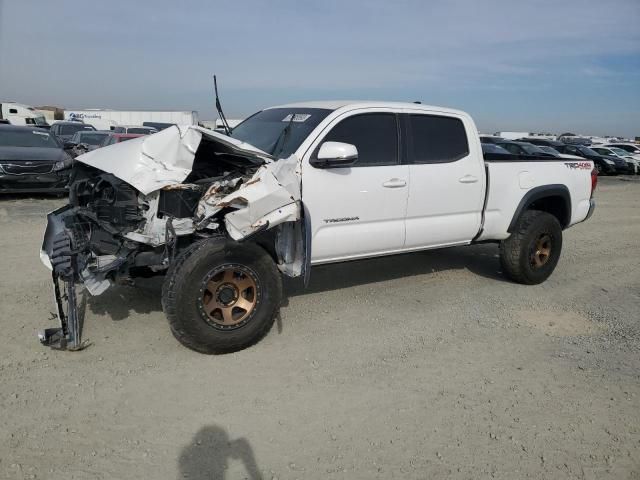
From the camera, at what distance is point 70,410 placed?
3.08 m

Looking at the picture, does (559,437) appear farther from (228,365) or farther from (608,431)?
(228,365)

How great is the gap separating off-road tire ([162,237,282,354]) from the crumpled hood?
55 centimetres

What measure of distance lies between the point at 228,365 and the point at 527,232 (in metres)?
3.65

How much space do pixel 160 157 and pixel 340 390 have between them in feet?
6.85

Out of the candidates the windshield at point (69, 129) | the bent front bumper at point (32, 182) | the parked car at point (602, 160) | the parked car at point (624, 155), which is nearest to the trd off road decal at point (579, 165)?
the bent front bumper at point (32, 182)

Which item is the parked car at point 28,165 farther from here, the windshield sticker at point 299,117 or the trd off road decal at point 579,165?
the trd off road decal at point 579,165

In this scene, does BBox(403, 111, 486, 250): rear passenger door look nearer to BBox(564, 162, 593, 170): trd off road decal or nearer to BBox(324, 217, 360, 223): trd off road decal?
BBox(324, 217, 360, 223): trd off road decal

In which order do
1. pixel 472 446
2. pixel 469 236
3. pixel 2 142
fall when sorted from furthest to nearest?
pixel 2 142
pixel 469 236
pixel 472 446

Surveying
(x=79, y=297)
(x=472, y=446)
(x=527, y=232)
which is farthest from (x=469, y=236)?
(x=79, y=297)

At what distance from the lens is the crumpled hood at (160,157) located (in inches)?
139

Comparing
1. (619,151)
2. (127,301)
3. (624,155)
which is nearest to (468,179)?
(127,301)

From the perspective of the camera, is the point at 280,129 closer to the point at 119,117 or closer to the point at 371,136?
the point at 371,136

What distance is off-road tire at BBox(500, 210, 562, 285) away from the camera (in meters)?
5.59

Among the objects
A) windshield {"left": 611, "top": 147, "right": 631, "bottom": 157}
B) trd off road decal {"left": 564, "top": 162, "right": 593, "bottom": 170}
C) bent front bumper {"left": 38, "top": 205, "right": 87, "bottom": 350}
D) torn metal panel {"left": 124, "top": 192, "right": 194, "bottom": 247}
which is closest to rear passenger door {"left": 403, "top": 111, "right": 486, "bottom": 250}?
trd off road decal {"left": 564, "top": 162, "right": 593, "bottom": 170}
